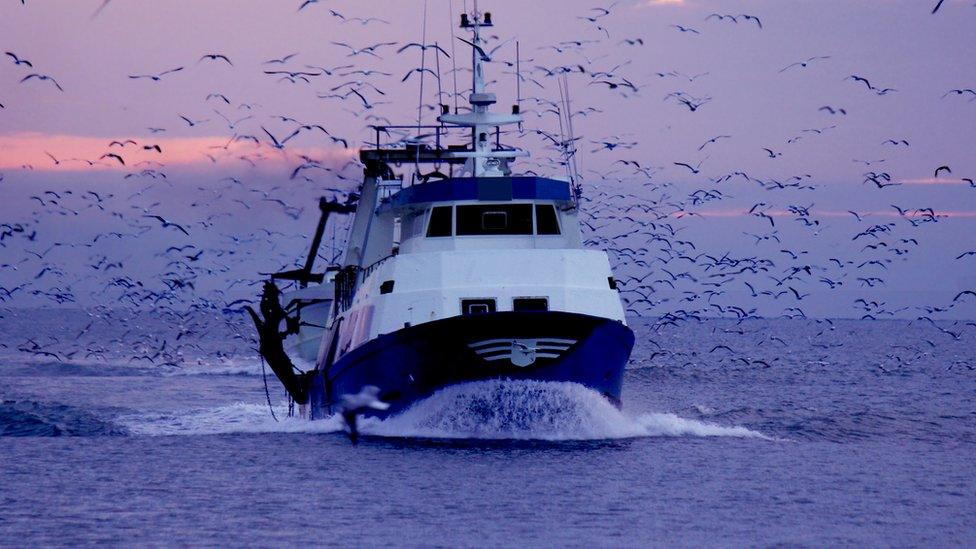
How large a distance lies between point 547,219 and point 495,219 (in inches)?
52.9

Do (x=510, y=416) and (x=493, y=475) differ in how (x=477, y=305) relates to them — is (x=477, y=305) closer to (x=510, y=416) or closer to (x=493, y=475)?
(x=510, y=416)

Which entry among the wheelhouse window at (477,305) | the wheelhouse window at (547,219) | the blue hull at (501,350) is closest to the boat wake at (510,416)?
the blue hull at (501,350)

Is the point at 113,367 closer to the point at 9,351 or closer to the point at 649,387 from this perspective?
the point at 9,351

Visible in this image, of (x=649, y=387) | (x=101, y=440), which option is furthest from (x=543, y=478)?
(x=649, y=387)

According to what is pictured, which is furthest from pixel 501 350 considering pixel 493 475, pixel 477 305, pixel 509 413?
pixel 493 475

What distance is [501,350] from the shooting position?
3434 centimetres

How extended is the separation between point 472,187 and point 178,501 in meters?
12.7

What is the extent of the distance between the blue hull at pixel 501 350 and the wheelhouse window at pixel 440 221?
11.8ft

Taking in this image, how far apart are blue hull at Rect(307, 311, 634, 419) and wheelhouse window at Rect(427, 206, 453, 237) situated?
361 cm

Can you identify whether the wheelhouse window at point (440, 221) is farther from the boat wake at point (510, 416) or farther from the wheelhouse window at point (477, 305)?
the boat wake at point (510, 416)

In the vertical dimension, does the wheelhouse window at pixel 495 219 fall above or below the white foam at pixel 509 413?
above

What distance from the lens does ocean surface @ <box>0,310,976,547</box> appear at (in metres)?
26.2

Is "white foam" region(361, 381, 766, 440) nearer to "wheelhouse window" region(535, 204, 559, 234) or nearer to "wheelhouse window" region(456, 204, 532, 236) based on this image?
"wheelhouse window" region(535, 204, 559, 234)

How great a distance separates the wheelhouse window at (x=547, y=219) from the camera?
127ft
